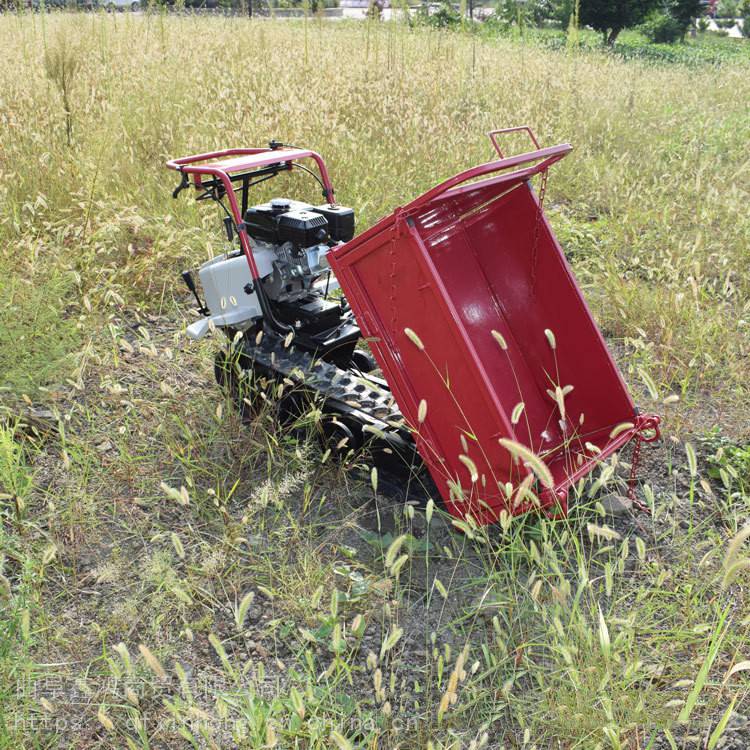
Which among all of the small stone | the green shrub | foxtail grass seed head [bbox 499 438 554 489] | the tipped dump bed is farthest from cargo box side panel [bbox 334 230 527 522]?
the green shrub

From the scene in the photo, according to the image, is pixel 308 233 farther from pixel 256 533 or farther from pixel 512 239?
pixel 256 533

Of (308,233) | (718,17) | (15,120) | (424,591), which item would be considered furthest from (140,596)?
(718,17)

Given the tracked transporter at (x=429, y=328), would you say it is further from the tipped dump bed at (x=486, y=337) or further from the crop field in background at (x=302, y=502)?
the crop field in background at (x=302, y=502)

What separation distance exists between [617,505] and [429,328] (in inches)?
39.3

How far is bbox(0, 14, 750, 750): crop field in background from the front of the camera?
6.10ft

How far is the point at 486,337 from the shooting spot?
2916 millimetres

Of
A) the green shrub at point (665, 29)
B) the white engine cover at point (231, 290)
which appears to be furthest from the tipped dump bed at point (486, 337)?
the green shrub at point (665, 29)

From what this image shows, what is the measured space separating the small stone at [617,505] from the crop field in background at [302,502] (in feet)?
0.05

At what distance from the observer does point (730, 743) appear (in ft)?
6.27

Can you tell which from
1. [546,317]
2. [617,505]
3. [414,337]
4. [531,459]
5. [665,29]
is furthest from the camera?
[665,29]

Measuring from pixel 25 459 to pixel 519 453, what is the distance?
2.07 meters

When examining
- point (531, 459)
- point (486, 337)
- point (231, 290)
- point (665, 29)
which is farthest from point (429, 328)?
point (665, 29)

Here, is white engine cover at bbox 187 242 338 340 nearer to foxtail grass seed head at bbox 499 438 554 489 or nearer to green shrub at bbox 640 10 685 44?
foxtail grass seed head at bbox 499 438 554 489

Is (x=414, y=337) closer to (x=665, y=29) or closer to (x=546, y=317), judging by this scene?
(x=546, y=317)
